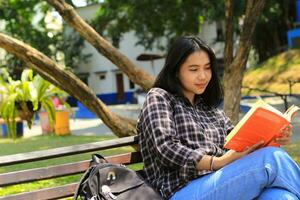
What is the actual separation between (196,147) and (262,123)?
0.48 m

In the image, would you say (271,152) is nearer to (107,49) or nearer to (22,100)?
(107,49)

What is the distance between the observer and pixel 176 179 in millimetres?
2873

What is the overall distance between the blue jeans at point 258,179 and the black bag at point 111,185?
0.29 metres

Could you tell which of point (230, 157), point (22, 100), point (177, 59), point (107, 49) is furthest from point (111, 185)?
point (22, 100)

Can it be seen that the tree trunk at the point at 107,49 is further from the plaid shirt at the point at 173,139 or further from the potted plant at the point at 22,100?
the plaid shirt at the point at 173,139

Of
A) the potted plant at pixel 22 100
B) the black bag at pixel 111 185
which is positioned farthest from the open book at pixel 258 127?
the potted plant at pixel 22 100

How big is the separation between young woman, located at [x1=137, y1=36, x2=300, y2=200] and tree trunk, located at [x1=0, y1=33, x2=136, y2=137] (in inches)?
73.5

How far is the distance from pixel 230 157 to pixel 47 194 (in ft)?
3.53

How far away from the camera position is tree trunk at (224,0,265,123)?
18.5ft

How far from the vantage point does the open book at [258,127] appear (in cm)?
262

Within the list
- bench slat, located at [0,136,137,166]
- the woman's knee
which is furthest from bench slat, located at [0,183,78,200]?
the woman's knee

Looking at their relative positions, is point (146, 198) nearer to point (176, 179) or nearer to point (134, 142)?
point (176, 179)

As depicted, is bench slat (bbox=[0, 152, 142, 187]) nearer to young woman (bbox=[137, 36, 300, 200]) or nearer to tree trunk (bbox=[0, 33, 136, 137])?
young woman (bbox=[137, 36, 300, 200])

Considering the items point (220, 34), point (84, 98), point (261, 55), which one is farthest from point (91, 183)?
point (220, 34)
